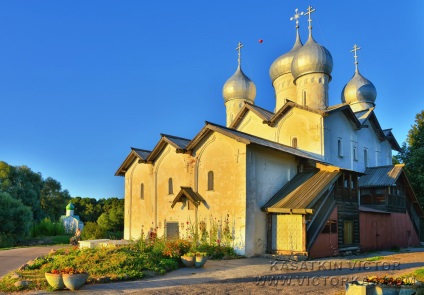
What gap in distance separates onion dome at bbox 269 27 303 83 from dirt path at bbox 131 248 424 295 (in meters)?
19.8

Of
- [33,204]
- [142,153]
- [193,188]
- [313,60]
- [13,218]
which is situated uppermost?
[313,60]

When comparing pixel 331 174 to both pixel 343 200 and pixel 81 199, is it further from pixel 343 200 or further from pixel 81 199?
pixel 81 199

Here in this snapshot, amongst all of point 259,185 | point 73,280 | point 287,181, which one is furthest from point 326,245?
point 73,280

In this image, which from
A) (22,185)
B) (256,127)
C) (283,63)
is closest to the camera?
(256,127)

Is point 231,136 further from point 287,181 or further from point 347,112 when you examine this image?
point 347,112

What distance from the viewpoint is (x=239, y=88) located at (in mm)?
34719

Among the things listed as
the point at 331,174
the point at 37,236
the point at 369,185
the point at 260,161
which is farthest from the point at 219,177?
the point at 37,236

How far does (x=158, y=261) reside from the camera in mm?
13734

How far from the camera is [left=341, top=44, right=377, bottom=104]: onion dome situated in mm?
34041

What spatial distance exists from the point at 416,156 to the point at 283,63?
14434 millimetres

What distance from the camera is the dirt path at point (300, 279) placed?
1048cm

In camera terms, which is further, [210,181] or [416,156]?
[416,156]

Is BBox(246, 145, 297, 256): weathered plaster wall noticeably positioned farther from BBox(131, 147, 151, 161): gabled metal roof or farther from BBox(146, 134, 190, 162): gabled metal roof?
BBox(131, 147, 151, 161): gabled metal roof

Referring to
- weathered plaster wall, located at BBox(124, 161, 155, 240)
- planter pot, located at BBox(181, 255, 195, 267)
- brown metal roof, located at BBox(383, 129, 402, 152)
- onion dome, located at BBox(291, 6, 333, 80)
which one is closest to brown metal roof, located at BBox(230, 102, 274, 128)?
onion dome, located at BBox(291, 6, 333, 80)
